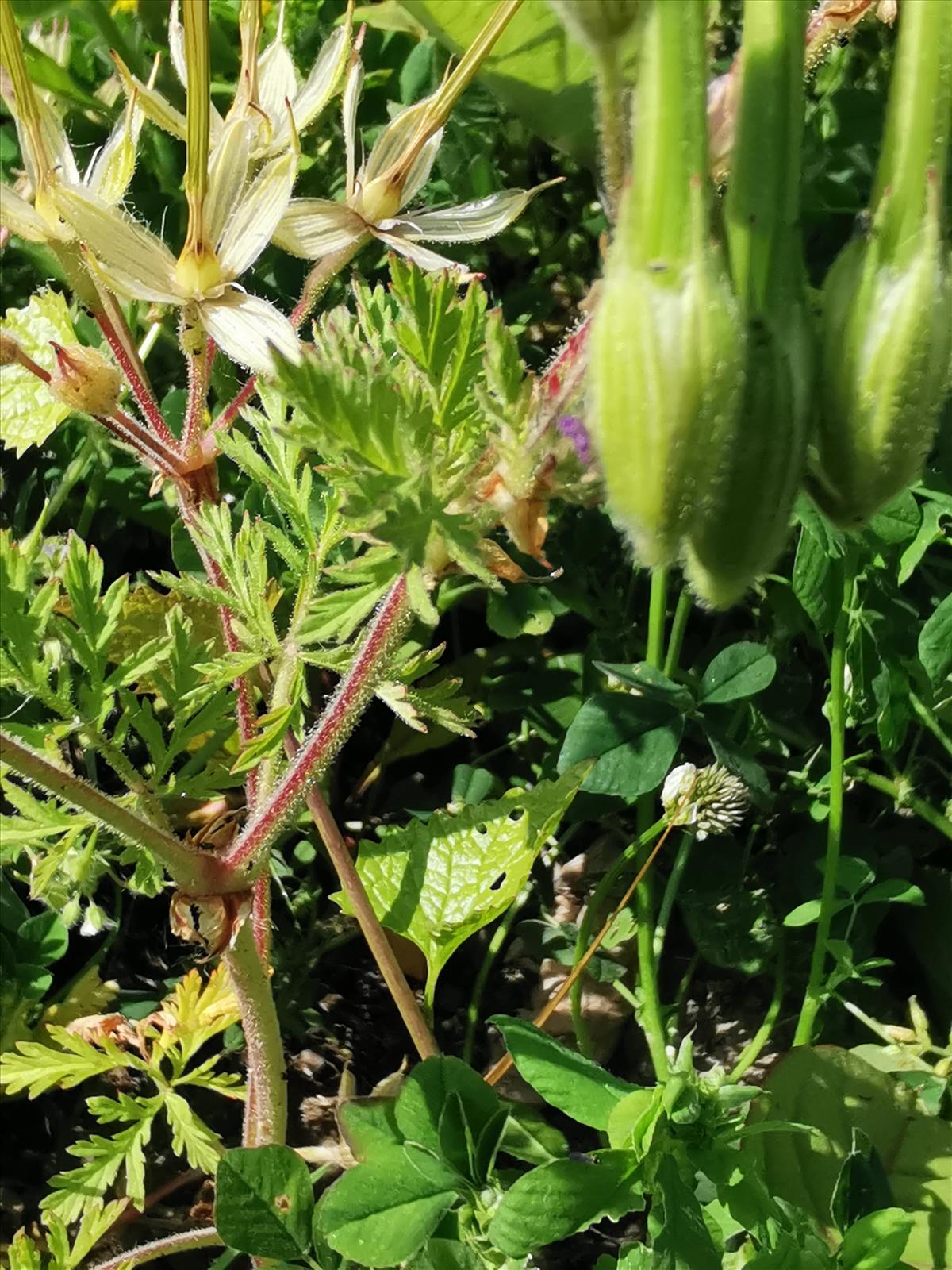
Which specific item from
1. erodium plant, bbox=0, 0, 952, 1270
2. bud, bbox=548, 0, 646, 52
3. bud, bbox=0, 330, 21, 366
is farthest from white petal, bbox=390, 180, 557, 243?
bud, bbox=548, 0, 646, 52

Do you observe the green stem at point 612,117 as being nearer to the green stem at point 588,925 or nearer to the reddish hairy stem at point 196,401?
the reddish hairy stem at point 196,401

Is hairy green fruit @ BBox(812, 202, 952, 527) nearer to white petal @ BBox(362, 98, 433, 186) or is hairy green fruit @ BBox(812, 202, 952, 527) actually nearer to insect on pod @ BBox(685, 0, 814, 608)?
insect on pod @ BBox(685, 0, 814, 608)

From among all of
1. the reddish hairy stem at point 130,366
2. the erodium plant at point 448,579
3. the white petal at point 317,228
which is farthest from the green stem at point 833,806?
the reddish hairy stem at point 130,366

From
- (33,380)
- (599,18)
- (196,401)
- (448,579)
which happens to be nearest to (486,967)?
(448,579)

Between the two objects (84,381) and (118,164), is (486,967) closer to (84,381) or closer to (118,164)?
(84,381)

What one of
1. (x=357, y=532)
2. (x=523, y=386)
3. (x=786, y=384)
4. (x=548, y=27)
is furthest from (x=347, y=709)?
(x=548, y=27)
